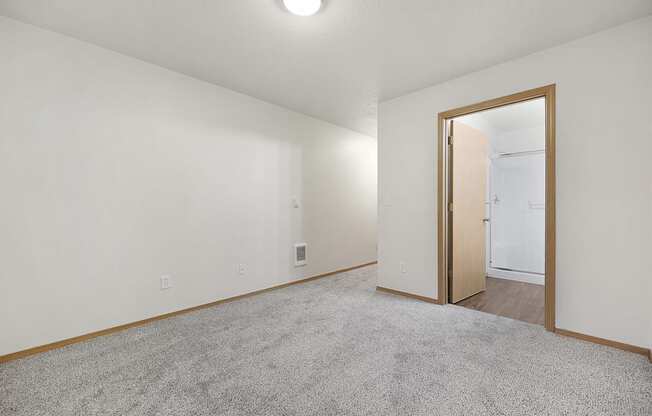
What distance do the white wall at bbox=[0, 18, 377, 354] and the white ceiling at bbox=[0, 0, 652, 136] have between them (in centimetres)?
30

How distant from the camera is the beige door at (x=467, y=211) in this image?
10.2 ft

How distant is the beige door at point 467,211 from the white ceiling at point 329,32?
0.83 meters

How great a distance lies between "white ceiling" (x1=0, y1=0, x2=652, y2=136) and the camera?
1.89 metres

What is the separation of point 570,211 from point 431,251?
48.7 inches

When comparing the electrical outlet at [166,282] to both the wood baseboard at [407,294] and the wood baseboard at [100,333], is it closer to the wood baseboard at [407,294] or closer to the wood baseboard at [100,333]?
the wood baseboard at [100,333]

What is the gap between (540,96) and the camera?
2402mm

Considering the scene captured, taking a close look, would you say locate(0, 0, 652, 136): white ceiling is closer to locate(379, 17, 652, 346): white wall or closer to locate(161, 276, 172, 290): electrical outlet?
locate(379, 17, 652, 346): white wall

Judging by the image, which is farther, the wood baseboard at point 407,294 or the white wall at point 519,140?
the white wall at point 519,140

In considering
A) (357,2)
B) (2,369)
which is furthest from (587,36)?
(2,369)

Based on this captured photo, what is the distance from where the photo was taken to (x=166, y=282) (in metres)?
2.71

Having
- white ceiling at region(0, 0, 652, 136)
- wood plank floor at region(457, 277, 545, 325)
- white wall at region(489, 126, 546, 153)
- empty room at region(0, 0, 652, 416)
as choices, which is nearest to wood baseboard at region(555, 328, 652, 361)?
empty room at region(0, 0, 652, 416)

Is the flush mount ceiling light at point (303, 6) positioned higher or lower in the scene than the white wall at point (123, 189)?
higher

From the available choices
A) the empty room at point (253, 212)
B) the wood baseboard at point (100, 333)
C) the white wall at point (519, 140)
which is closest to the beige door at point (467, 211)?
the empty room at point (253, 212)

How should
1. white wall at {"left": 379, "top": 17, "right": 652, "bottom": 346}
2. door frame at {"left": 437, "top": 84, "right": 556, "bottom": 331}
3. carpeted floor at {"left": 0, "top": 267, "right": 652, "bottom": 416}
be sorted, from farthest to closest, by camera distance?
door frame at {"left": 437, "top": 84, "right": 556, "bottom": 331} → white wall at {"left": 379, "top": 17, "right": 652, "bottom": 346} → carpeted floor at {"left": 0, "top": 267, "right": 652, "bottom": 416}
